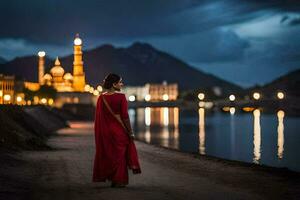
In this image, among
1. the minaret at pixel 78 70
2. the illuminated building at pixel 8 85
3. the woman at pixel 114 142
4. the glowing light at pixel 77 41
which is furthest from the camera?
the glowing light at pixel 77 41

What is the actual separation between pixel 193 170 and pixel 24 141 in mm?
10284

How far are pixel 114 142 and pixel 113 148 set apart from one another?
10cm

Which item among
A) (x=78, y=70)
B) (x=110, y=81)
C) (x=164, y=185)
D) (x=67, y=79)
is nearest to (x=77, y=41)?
(x=78, y=70)

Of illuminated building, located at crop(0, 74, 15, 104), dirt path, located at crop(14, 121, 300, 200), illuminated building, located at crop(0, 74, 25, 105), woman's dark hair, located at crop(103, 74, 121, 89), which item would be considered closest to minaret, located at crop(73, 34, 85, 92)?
illuminated building, located at crop(0, 74, 25, 105)

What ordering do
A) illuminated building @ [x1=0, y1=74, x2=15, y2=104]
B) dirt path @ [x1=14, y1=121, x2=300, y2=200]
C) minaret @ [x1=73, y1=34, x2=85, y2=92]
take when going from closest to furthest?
1. dirt path @ [x1=14, y1=121, x2=300, y2=200]
2. illuminated building @ [x1=0, y1=74, x2=15, y2=104]
3. minaret @ [x1=73, y1=34, x2=85, y2=92]

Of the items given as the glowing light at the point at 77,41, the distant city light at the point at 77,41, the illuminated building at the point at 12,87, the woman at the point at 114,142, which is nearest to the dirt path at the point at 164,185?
the woman at the point at 114,142

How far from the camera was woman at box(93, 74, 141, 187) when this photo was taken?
10648 mm

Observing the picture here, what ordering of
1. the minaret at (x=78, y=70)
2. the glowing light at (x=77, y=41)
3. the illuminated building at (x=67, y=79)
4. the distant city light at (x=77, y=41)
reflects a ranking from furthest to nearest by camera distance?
the glowing light at (x=77, y=41), the distant city light at (x=77, y=41), the minaret at (x=78, y=70), the illuminated building at (x=67, y=79)

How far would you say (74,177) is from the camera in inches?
504

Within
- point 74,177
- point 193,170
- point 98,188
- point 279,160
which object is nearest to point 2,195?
point 98,188

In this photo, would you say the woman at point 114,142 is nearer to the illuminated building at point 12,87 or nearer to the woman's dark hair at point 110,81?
the woman's dark hair at point 110,81

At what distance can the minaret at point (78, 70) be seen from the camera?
147 m

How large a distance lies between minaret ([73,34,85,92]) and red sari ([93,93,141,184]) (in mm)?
134430

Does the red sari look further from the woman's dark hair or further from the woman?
the woman's dark hair
